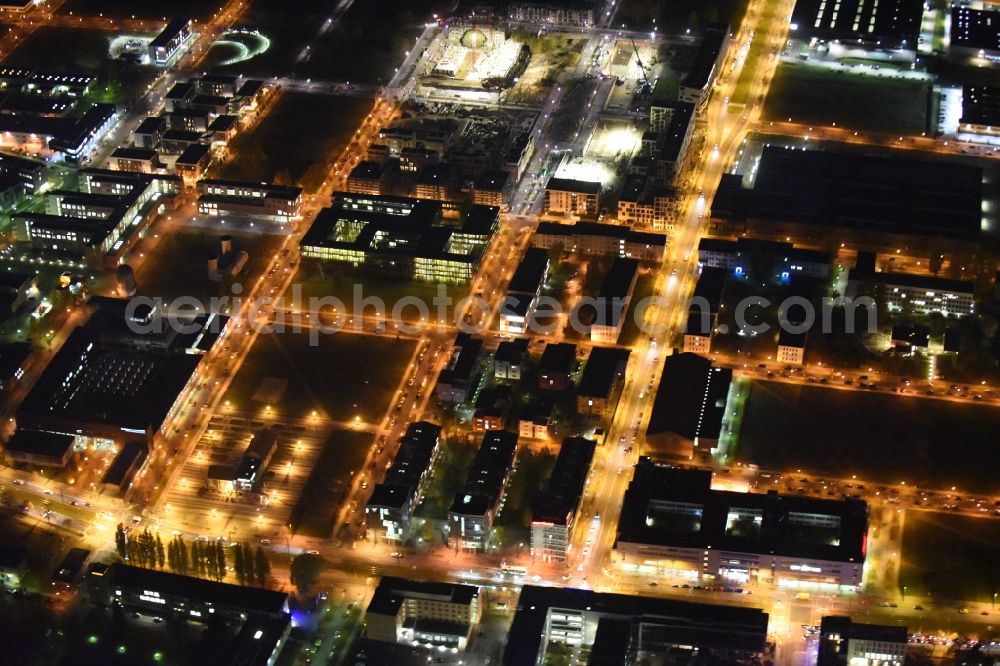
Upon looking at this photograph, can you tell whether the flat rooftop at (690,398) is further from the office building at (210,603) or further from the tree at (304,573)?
the office building at (210,603)

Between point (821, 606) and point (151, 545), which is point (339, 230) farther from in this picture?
point (821, 606)

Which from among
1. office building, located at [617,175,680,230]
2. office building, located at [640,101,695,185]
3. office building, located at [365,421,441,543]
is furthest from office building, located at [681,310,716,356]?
office building, located at [640,101,695,185]

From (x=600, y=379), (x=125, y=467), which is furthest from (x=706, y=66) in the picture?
(x=125, y=467)

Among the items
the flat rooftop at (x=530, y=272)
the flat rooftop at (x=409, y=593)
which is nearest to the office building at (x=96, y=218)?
the flat rooftop at (x=530, y=272)

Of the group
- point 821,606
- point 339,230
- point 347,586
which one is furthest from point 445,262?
point 821,606

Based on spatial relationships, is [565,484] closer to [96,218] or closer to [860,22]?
[96,218]

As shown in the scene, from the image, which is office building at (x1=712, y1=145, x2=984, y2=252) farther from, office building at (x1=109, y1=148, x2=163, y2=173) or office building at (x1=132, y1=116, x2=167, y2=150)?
office building at (x1=132, y1=116, x2=167, y2=150)
